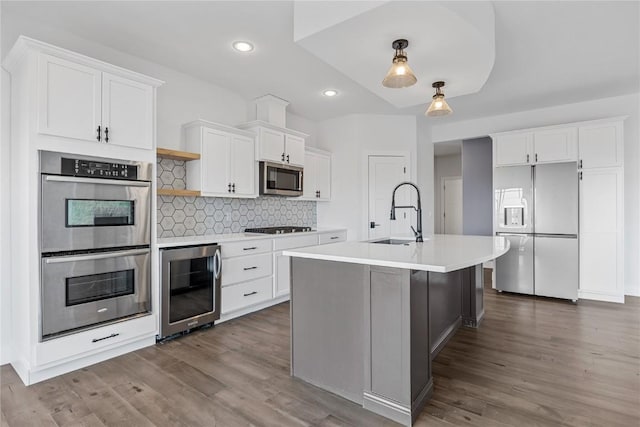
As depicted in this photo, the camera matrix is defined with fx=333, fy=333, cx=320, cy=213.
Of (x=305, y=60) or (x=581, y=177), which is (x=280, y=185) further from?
(x=581, y=177)

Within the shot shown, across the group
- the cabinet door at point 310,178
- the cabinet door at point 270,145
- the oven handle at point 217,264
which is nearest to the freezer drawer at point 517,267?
the cabinet door at point 310,178

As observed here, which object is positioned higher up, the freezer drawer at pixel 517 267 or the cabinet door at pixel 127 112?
the cabinet door at pixel 127 112

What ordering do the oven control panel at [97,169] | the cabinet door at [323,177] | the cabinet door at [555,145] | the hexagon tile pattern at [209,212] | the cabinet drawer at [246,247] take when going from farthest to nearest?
the cabinet door at [323,177] < the cabinet door at [555,145] < the hexagon tile pattern at [209,212] < the cabinet drawer at [246,247] < the oven control panel at [97,169]

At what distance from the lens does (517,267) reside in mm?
4449

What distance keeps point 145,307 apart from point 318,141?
3.74m

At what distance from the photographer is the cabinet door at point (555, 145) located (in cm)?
425

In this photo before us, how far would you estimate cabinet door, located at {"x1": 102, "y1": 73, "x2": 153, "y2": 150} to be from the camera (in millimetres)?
2529

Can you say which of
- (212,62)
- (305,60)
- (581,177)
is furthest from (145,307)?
(581,177)

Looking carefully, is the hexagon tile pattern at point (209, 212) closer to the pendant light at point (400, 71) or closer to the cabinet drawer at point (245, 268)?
the cabinet drawer at point (245, 268)

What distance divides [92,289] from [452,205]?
24.3 feet

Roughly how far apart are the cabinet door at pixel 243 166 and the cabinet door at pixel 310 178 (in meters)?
1.03

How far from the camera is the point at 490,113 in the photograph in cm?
514

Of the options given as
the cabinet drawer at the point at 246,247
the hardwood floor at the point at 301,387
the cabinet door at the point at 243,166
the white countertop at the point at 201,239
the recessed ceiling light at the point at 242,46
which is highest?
the recessed ceiling light at the point at 242,46

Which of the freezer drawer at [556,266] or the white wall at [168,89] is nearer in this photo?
the white wall at [168,89]
